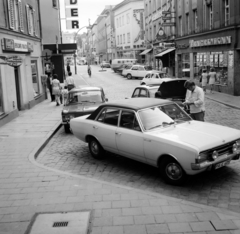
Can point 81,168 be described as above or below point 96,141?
below

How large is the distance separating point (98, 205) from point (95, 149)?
113 inches

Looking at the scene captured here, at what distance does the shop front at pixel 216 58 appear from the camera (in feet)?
66.6

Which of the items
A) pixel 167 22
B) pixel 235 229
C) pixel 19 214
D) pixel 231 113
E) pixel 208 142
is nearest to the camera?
pixel 235 229

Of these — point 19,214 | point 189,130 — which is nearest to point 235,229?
point 189,130

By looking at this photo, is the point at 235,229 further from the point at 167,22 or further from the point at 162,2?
the point at 162,2

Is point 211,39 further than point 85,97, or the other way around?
point 211,39

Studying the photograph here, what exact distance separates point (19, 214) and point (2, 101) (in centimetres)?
932

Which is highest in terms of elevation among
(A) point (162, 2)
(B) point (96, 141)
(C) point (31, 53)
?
(A) point (162, 2)

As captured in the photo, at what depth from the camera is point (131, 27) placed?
62.6 metres

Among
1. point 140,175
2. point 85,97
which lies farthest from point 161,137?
point 85,97

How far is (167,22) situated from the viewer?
32.8 m

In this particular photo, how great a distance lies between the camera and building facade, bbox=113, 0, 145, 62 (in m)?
60.3

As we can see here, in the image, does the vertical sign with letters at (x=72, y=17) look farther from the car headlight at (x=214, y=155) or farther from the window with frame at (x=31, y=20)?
the car headlight at (x=214, y=155)

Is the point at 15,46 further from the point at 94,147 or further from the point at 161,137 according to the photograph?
the point at 161,137
